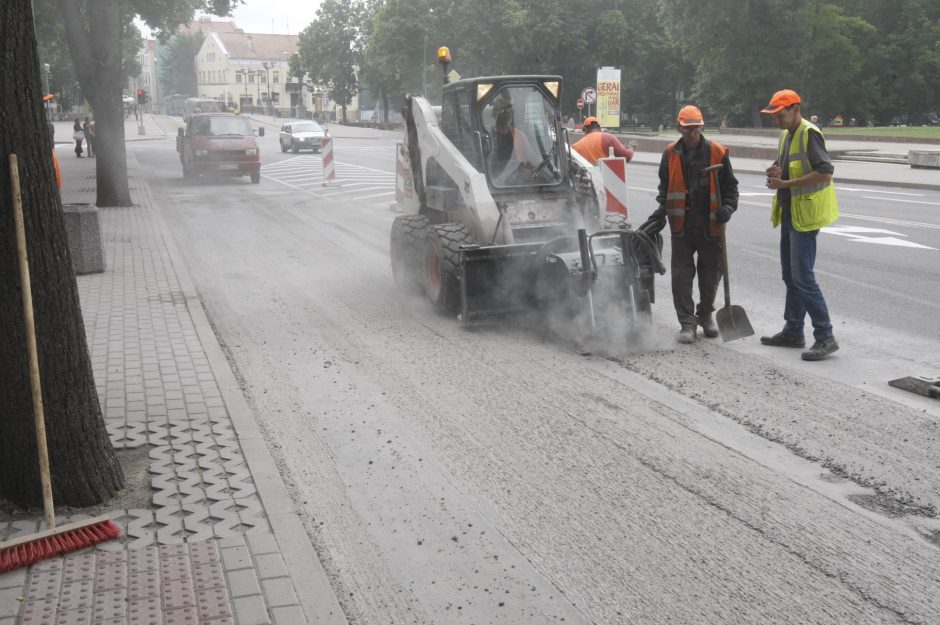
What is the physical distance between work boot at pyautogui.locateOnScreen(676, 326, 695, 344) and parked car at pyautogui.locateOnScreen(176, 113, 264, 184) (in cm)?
2073

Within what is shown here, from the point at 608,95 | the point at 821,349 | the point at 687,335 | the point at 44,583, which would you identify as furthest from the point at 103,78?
the point at 608,95

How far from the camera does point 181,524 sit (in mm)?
4633

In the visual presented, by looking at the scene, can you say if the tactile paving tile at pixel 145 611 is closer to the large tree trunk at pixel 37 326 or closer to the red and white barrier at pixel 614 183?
the large tree trunk at pixel 37 326

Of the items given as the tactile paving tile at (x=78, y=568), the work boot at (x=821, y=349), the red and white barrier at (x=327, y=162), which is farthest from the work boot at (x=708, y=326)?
the red and white barrier at (x=327, y=162)

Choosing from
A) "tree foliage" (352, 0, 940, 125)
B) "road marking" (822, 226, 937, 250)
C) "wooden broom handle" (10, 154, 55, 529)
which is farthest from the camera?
"tree foliage" (352, 0, 940, 125)

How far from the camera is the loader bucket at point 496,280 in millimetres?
8672

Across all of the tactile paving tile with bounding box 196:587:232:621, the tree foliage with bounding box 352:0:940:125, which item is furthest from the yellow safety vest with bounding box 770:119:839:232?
the tree foliage with bounding box 352:0:940:125

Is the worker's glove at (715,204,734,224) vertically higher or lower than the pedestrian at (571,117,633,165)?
lower

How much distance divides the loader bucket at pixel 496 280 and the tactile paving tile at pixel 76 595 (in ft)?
16.5

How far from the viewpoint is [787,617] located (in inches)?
151

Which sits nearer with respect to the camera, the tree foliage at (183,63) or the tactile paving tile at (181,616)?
the tactile paving tile at (181,616)

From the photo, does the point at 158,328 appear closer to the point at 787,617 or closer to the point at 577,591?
the point at 577,591

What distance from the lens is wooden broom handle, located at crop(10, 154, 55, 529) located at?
4.55 meters

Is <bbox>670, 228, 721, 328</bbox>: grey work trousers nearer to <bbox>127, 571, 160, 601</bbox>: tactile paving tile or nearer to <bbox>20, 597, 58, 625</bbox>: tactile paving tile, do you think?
<bbox>127, 571, 160, 601</bbox>: tactile paving tile
